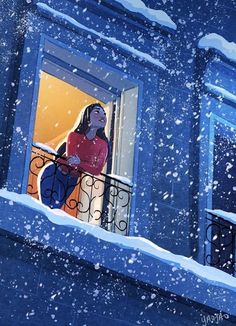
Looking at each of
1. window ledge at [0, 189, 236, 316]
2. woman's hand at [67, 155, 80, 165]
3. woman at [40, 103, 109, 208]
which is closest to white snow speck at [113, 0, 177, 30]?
woman at [40, 103, 109, 208]

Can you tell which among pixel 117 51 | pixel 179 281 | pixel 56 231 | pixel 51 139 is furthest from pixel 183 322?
pixel 51 139

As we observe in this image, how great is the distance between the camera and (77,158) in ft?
27.9

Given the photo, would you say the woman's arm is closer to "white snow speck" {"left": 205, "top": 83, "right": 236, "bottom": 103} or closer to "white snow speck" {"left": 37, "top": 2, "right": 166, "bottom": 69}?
"white snow speck" {"left": 37, "top": 2, "right": 166, "bottom": 69}

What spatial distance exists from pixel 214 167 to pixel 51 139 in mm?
3506

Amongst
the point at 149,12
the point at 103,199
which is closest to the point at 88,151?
the point at 103,199

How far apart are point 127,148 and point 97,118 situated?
69 cm

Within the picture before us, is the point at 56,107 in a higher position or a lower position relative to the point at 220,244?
higher

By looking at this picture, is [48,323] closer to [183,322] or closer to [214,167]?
[183,322]

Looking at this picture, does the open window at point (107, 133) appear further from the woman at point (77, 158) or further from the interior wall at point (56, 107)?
the interior wall at point (56, 107)

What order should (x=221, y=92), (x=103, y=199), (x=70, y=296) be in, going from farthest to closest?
(x=221, y=92), (x=103, y=199), (x=70, y=296)
